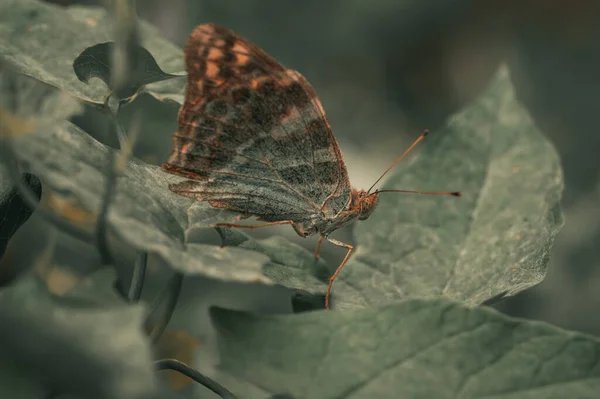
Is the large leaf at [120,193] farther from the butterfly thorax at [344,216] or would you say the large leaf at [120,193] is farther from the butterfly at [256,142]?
the butterfly thorax at [344,216]

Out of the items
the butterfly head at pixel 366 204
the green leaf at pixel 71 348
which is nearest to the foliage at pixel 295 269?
the green leaf at pixel 71 348

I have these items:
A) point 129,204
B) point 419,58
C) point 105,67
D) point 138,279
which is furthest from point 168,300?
point 419,58

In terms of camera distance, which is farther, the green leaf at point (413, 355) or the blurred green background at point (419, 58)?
the blurred green background at point (419, 58)

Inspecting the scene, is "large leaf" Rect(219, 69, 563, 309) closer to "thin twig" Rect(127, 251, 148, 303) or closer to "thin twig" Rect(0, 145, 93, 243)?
"thin twig" Rect(127, 251, 148, 303)

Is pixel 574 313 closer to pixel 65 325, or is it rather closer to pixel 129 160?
pixel 129 160

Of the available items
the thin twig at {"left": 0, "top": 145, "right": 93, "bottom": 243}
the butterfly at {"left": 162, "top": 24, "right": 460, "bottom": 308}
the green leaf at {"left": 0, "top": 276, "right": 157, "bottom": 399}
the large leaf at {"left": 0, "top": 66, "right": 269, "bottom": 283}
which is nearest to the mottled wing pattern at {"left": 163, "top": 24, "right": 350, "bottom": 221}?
the butterfly at {"left": 162, "top": 24, "right": 460, "bottom": 308}

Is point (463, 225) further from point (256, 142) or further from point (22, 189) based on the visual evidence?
point (22, 189)
